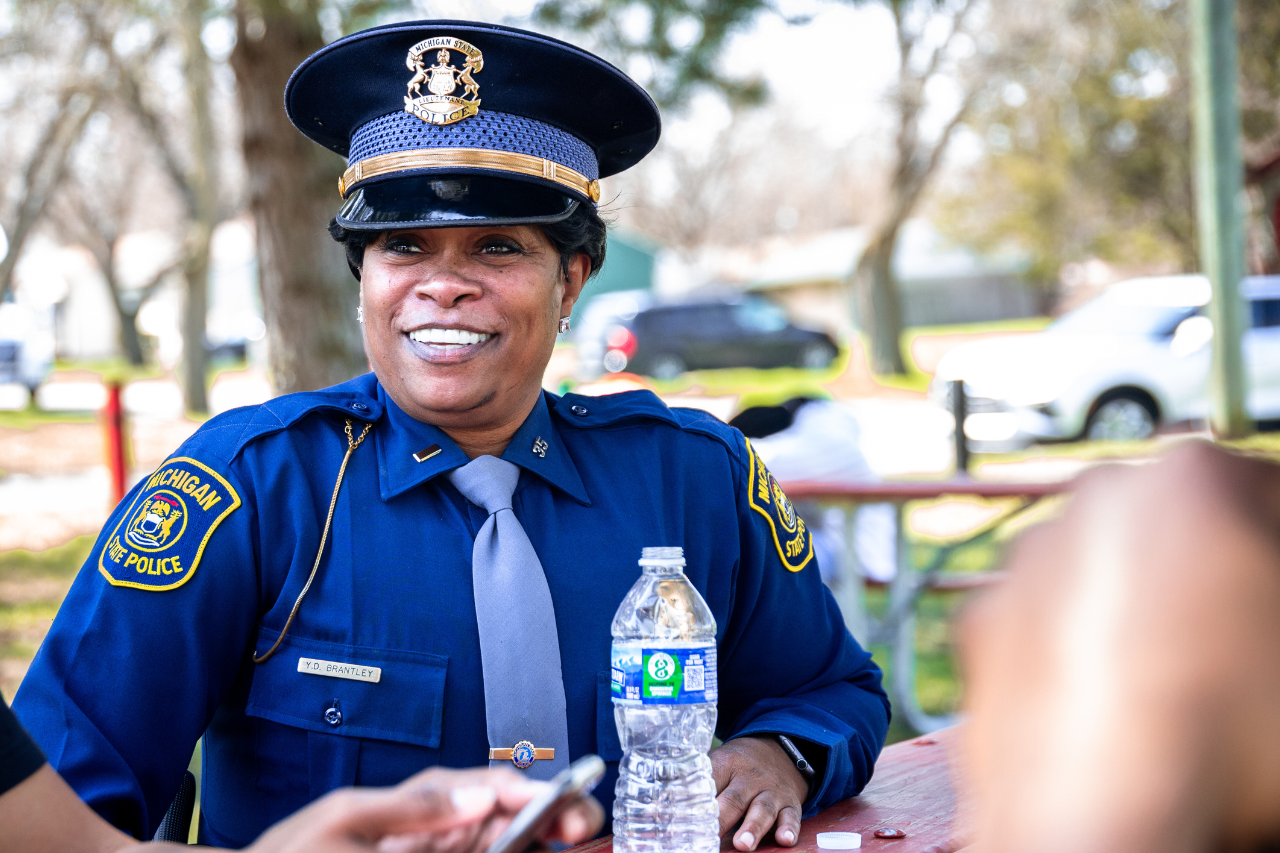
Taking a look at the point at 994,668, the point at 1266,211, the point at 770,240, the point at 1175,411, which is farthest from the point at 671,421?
the point at 770,240

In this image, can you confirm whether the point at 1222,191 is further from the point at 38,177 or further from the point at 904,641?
the point at 38,177

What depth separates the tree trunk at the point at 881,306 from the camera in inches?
909

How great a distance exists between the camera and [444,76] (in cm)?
200

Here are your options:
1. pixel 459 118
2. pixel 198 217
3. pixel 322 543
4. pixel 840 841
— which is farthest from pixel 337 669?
pixel 198 217

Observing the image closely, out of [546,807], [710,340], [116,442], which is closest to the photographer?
[546,807]

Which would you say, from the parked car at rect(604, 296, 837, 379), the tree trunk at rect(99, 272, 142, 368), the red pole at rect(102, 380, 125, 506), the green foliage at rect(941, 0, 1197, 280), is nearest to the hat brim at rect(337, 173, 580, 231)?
the red pole at rect(102, 380, 125, 506)

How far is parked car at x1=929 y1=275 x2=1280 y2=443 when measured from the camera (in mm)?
13180

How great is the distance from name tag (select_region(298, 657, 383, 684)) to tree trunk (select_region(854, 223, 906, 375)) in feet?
70.2

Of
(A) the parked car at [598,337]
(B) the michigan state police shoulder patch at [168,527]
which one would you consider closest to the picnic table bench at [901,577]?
(B) the michigan state police shoulder patch at [168,527]

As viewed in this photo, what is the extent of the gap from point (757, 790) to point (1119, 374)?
12.4 metres

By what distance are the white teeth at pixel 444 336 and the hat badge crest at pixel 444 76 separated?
0.33m

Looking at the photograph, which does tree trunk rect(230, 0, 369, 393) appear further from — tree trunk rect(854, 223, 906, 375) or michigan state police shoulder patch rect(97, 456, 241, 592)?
tree trunk rect(854, 223, 906, 375)

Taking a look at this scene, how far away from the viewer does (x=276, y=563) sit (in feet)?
6.11

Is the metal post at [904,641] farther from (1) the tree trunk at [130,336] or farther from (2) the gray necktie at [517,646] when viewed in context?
(1) the tree trunk at [130,336]
